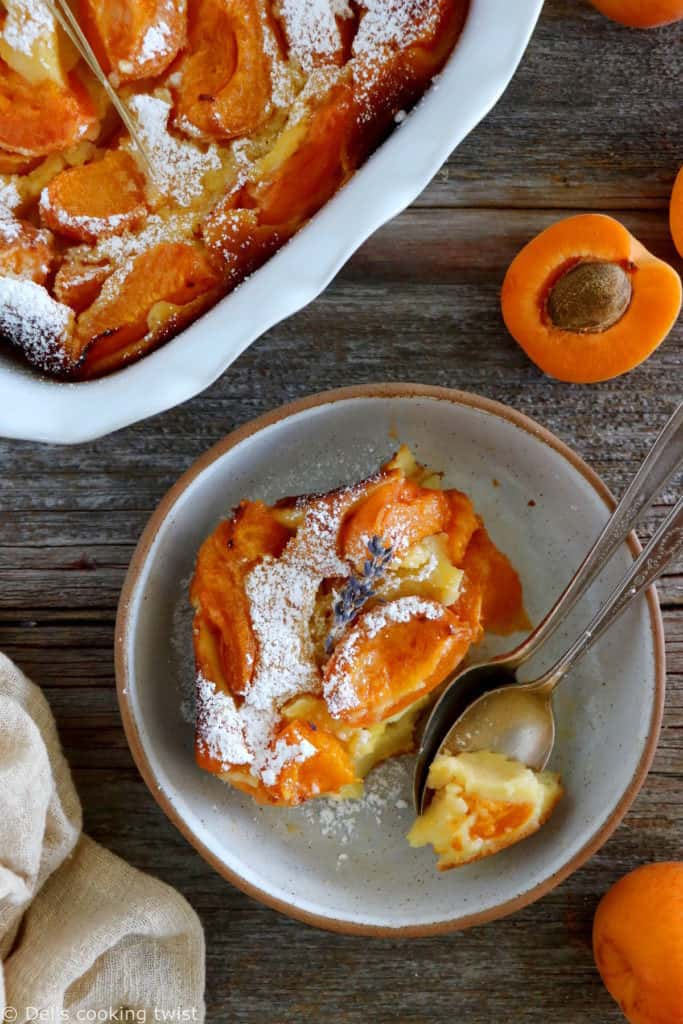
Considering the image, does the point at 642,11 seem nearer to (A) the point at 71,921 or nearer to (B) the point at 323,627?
(B) the point at 323,627

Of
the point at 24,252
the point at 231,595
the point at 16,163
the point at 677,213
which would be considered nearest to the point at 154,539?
the point at 231,595

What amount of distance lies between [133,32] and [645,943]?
46.4 inches

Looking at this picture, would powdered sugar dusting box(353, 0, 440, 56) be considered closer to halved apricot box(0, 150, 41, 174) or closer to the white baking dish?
the white baking dish

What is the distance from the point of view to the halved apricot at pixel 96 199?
110 cm

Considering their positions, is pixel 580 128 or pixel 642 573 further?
pixel 580 128

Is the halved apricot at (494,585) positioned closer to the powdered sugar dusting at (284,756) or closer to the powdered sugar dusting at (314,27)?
the powdered sugar dusting at (284,756)

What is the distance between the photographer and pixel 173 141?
43.5 inches

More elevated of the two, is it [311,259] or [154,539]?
[311,259]

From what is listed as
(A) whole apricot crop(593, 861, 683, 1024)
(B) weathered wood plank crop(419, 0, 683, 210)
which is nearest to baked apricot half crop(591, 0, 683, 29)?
(B) weathered wood plank crop(419, 0, 683, 210)

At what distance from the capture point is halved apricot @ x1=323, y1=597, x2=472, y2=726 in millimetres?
1101

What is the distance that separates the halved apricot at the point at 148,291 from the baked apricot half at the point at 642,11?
58cm

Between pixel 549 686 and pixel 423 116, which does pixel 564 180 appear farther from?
pixel 549 686

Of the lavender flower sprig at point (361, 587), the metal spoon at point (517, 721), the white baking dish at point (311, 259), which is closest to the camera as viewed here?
the white baking dish at point (311, 259)

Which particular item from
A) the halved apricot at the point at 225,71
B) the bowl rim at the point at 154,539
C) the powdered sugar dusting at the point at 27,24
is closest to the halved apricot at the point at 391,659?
the bowl rim at the point at 154,539
